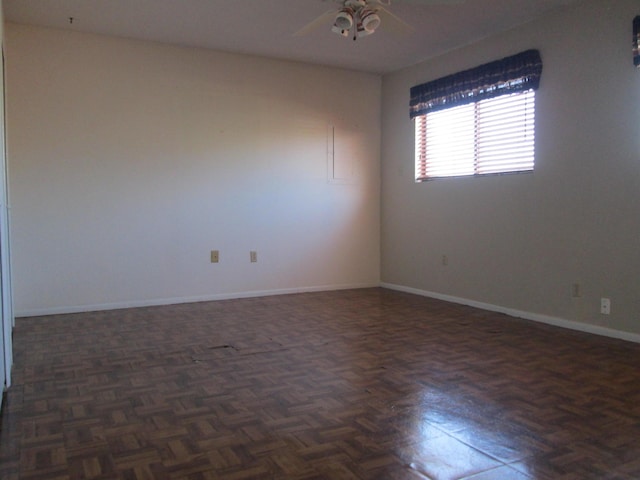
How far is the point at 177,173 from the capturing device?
492 centimetres

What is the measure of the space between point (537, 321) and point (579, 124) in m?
1.57

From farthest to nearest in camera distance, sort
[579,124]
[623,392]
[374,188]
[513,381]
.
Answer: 1. [374,188]
2. [579,124]
3. [513,381]
4. [623,392]

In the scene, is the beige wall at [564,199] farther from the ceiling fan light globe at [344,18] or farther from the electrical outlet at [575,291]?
the ceiling fan light globe at [344,18]

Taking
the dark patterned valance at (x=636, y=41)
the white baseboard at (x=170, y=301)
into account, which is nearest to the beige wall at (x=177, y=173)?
the white baseboard at (x=170, y=301)

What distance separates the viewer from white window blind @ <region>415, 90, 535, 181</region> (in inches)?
169

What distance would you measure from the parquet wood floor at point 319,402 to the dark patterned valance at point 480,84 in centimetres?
200

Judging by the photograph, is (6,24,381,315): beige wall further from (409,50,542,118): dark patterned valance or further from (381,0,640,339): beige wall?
(381,0,640,339): beige wall

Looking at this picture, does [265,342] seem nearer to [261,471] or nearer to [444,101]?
[261,471]

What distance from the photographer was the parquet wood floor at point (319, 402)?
1.83 m

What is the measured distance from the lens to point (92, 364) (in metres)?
3.02

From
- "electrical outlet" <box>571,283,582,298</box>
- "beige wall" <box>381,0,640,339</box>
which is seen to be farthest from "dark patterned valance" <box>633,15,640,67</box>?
"electrical outlet" <box>571,283,582,298</box>

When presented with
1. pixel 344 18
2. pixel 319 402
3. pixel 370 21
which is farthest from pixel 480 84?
pixel 319 402

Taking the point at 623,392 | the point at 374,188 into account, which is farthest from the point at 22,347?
the point at 374,188

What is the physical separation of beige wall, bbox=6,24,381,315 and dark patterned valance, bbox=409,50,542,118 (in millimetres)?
821
